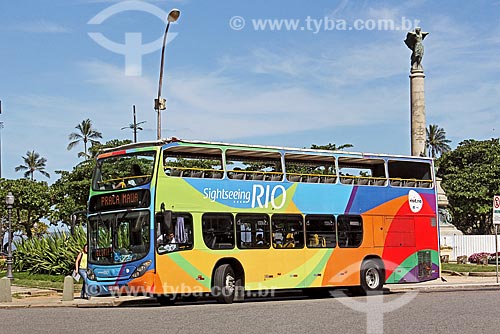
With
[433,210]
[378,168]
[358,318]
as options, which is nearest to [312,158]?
[378,168]

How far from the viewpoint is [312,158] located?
71.8 ft

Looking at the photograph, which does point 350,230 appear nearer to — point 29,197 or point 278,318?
point 278,318

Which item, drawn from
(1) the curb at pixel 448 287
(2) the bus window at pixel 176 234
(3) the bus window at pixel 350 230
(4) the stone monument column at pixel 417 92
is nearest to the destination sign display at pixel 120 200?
(2) the bus window at pixel 176 234

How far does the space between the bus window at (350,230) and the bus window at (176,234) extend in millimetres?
4591

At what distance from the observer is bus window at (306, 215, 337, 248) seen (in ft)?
68.6

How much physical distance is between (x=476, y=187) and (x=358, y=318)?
179 ft

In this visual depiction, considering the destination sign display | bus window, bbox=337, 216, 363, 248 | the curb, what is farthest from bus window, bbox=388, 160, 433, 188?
the destination sign display

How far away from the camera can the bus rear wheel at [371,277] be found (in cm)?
2192

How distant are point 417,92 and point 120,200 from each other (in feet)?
88.3

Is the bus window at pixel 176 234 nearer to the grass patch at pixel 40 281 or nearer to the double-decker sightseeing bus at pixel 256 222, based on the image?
the double-decker sightseeing bus at pixel 256 222

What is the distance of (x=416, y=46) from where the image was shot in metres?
42.2

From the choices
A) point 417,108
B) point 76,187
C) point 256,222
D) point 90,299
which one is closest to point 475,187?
point 417,108

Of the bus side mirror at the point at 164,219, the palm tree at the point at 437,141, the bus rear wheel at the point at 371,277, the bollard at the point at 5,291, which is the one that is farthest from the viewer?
the palm tree at the point at 437,141

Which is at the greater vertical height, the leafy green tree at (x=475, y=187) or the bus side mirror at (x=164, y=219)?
the leafy green tree at (x=475, y=187)
